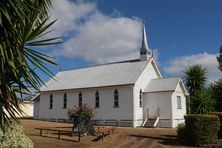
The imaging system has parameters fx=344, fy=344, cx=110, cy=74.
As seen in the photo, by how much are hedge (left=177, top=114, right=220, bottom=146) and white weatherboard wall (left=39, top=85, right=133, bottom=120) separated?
16.0 meters

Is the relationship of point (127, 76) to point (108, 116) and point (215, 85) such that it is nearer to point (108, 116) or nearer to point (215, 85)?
point (108, 116)

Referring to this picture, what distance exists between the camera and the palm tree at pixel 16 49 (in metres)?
9.23

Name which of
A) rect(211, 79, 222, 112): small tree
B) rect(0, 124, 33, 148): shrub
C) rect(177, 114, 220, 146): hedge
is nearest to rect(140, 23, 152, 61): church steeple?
rect(211, 79, 222, 112): small tree

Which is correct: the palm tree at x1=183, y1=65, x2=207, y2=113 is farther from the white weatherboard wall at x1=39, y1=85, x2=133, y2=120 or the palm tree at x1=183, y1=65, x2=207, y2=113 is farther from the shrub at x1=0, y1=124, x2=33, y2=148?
the shrub at x1=0, y1=124, x2=33, y2=148

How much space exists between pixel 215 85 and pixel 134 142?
15.2m

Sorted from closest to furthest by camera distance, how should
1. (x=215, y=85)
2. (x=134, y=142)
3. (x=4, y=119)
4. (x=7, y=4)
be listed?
(x=7, y=4)
(x=4, y=119)
(x=134, y=142)
(x=215, y=85)

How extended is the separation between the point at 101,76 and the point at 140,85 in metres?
6.64

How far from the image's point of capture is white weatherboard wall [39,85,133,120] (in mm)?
39500

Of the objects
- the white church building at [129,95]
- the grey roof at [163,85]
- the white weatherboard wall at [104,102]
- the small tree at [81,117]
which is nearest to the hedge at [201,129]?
the small tree at [81,117]

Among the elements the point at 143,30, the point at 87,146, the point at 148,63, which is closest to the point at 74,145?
the point at 87,146

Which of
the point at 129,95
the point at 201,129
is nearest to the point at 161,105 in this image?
the point at 129,95

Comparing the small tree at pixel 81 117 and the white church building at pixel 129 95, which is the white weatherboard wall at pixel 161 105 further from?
the small tree at pixel 81 117

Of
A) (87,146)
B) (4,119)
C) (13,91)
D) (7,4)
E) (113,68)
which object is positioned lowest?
(87,146)

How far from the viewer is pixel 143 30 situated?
49875 millimetres
